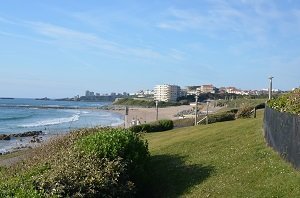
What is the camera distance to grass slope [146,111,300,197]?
1138cm

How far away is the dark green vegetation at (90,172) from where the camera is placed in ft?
31.8

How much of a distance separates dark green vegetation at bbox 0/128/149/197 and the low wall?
379 centimetres

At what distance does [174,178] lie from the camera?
14156 mm

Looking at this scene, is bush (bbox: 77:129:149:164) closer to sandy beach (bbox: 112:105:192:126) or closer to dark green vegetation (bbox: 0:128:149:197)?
dark green vegetation (bbox: 0:128:149:197)

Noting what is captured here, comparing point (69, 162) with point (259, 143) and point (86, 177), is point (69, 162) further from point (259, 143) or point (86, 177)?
point (259, 143)

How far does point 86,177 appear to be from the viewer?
11.2 meters

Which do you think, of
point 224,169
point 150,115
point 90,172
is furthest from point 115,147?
point 150,115

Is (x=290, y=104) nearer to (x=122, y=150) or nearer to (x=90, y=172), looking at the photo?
(x=122, y=150)

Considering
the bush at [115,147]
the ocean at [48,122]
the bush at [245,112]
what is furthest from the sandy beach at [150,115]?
the bush at [115,147]

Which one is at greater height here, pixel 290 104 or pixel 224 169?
pixel 290 104

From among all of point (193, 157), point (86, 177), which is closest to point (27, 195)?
point (86, 177)

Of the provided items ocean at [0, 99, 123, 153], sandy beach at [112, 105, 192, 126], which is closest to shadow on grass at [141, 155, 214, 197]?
ocean at [0, 99, 123, 153]

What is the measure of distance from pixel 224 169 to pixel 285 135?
1986 mm

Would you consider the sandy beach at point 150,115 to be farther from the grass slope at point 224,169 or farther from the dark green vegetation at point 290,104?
the dark green vegetation at point 290,104
